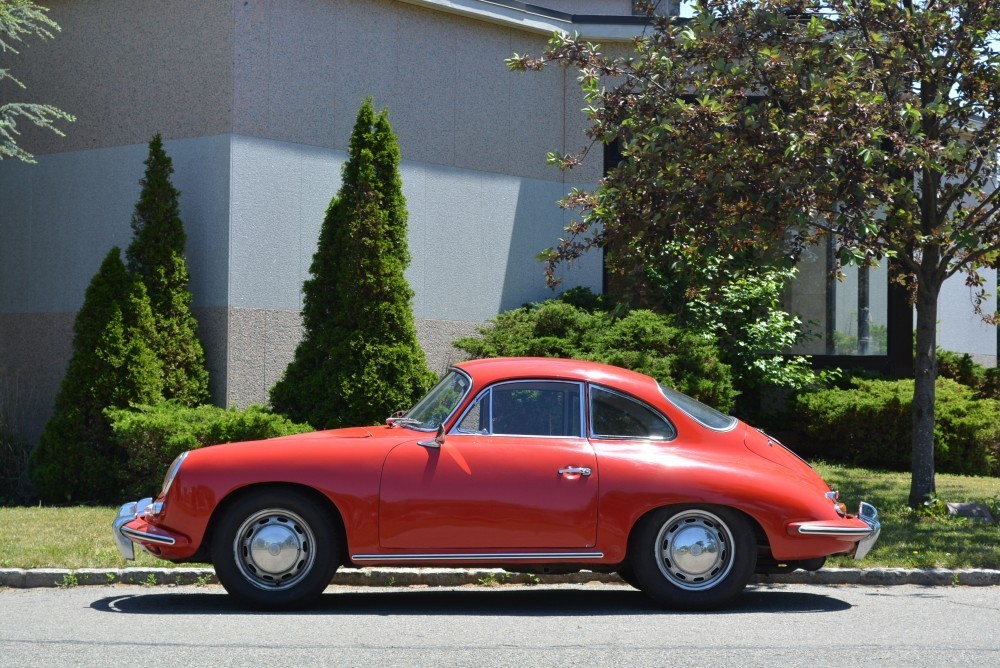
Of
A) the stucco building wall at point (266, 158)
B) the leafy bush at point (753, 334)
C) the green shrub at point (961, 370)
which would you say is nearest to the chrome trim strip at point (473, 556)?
the stucco building wall at point (266, 158)

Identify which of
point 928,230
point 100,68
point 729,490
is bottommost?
point 729,490

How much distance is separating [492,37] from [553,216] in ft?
8.37

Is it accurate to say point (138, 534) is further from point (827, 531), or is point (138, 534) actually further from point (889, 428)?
point (889, 428)

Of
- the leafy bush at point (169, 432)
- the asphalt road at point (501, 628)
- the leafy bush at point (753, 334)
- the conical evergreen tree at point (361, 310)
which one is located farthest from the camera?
the leafy bush at point (753, 334)

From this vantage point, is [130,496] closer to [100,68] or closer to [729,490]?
[100,68]

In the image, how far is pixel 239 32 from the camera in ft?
47.6

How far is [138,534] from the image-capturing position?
7.70 meters

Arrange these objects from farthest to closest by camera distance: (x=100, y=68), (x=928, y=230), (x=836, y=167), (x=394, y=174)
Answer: (x=100, y=68) → (x=394, y=174) → (x=928, y=230) → (x=836, y=167)

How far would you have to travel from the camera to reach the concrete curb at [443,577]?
8.75 m

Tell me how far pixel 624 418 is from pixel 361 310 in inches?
243

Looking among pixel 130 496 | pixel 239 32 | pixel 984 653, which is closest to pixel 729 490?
pixel 984 653

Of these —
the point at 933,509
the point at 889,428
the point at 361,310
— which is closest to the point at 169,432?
the point at 361,310

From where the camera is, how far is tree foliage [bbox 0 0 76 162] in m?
13.9

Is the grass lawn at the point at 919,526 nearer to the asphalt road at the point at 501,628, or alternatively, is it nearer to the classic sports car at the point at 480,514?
the asphalt road at the point at 501,628
